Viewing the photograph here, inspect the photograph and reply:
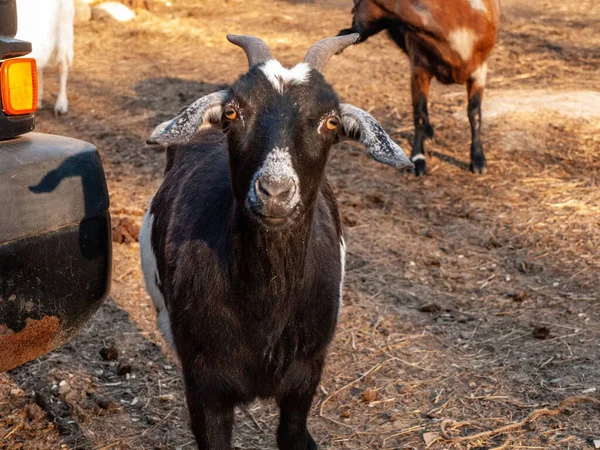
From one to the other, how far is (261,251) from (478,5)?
18.0 ft

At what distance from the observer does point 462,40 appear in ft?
25.8

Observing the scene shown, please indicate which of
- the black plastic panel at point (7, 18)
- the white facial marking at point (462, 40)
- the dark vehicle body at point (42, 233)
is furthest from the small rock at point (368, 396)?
the white facial marking at point (462, 40)

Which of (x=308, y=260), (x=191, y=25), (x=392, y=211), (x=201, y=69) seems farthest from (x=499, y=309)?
(x=191, y=25)

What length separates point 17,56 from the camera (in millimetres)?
2980

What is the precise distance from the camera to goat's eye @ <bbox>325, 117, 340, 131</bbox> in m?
3.24

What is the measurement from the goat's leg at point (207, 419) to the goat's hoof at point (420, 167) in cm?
487

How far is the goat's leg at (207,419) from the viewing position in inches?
133

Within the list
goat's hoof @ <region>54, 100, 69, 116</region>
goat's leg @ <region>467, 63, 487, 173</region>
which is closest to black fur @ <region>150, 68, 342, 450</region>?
goat's leg @ <region>467, 63, 487, 173</region>

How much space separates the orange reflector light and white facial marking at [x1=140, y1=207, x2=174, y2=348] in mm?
1304

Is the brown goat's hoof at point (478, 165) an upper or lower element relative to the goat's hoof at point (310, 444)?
lower

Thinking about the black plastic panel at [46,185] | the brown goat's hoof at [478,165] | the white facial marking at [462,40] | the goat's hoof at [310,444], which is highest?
the black plastic panel at [46,185]

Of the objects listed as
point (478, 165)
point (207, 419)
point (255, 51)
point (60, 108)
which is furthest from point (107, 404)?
point (60, 108)

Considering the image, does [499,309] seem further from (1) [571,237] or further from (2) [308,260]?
(2) [308,260]

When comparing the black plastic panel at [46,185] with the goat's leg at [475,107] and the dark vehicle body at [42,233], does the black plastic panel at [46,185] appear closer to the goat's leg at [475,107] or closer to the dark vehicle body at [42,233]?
the dark vehicle body at [42,233]
